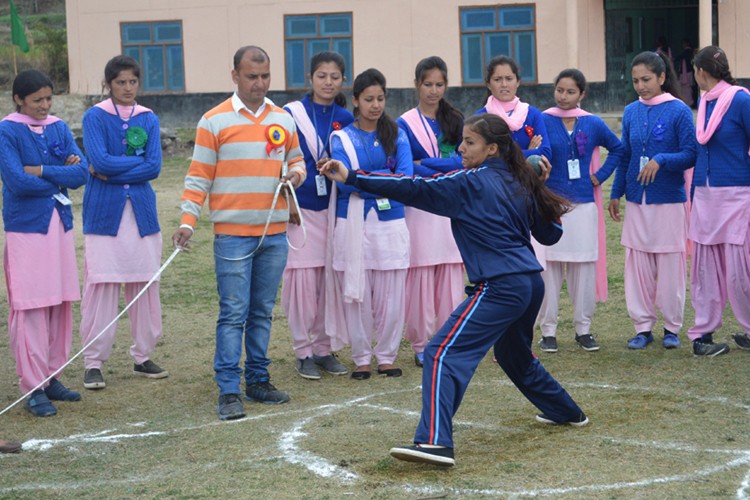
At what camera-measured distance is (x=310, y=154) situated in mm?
7246

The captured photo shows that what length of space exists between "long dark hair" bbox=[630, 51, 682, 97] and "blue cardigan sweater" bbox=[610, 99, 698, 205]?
24 centimetres

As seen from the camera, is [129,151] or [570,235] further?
[570,235]

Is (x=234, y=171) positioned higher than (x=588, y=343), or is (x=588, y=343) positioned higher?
(x=234, y=171)

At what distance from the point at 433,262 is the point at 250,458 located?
96.1 inches

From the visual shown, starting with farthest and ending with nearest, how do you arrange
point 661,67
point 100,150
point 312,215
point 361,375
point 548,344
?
point 548,344, point 661,67, point 312,215, point 361,375, point 100,150

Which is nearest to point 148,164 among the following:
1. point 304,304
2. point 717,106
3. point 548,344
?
point 304,304

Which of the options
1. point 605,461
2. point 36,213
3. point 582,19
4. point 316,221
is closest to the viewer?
point 605,461

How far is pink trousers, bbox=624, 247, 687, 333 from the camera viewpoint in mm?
7727

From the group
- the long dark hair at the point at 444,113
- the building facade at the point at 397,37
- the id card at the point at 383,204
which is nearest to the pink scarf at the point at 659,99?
the long dark hair at the point at 444,113

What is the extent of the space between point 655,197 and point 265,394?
10.1ft

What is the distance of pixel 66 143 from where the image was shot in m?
6.92

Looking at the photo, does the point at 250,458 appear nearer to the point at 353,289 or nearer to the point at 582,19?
the point at 353,289

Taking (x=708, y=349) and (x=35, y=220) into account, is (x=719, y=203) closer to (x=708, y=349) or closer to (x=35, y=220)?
(x=708, y=349)

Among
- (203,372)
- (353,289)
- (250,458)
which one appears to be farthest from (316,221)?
(250,458)
